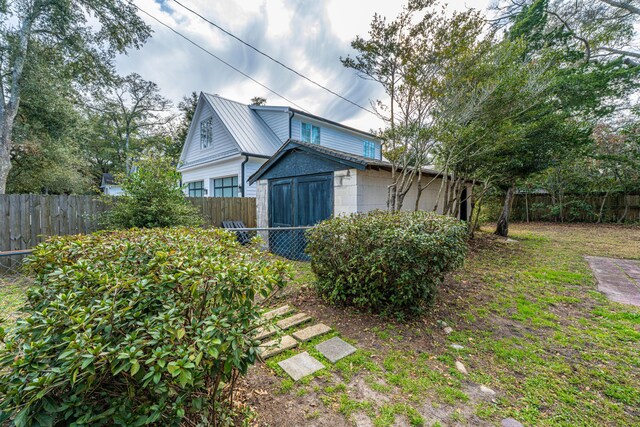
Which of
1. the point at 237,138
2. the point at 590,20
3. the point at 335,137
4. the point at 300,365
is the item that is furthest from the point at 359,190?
the point at 590,20

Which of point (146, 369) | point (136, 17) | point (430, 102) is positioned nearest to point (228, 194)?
point (136, 17)

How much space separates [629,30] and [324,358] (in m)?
15.7

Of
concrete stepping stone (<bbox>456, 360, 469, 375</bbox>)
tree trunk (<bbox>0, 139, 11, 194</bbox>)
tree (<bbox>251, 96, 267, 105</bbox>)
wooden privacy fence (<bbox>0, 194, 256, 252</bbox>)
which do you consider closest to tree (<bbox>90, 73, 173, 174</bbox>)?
tree (<bbox>251, 96, 267, 105</bbox>)

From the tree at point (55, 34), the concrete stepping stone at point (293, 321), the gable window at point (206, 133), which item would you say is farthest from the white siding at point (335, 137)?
the concrete stepping stone at point (293, 321)

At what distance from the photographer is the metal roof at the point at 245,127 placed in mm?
10812

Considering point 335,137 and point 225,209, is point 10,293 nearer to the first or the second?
point 225,209

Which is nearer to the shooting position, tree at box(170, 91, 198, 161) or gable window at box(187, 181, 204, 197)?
gable window at box(187, 181, 204, 197)

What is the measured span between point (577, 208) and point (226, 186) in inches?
744

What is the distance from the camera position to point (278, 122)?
1222 centimetres

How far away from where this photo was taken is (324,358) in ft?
8.16

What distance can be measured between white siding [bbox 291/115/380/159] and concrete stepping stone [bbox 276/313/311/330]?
963cm

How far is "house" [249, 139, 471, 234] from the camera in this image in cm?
585

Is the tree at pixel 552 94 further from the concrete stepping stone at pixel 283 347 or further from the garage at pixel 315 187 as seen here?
the concrete stepping stone at pixel 283 347

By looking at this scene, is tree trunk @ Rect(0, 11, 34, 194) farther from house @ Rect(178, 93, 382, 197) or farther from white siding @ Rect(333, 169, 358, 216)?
white siding @ Rect(333, 169, 358, 216)
